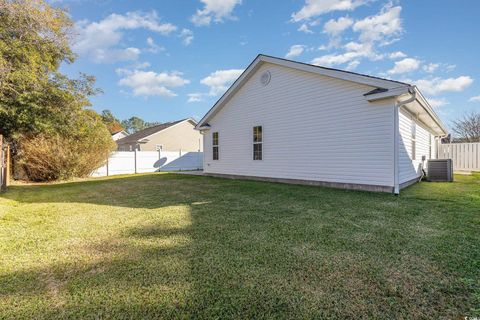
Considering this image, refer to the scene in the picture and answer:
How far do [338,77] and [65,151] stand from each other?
12045mm

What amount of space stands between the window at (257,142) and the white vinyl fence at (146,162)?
10067 millimetres

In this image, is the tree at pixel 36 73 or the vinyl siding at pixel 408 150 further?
the tree at pixel 36 73

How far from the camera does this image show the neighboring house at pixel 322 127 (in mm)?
6422

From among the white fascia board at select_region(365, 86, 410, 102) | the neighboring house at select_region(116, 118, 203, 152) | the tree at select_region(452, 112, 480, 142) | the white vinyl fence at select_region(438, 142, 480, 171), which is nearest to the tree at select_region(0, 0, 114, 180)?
the neighboring house at select_region(116, 118, 203, 152)

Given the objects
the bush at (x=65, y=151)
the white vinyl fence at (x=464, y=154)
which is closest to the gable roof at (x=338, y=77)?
the white vinyl fence at (x=464, y=154)

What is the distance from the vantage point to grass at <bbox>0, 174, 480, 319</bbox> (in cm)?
173

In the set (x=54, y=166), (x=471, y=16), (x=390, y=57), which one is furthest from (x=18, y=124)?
(x=471, y=16)

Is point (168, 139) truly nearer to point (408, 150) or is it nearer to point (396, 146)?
point (408, 150)

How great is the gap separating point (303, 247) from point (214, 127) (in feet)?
31.7

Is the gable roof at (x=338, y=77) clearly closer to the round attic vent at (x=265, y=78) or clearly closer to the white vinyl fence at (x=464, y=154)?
the round attic vent at (x=265, y=78)

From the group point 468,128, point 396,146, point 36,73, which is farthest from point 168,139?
point 468,128

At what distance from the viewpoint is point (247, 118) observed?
10.1m

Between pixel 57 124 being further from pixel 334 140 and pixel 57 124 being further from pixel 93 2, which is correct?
pixel 334 140

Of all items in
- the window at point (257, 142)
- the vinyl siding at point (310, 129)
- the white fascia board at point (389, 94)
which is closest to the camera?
the white fascia board at point (389, 94)
